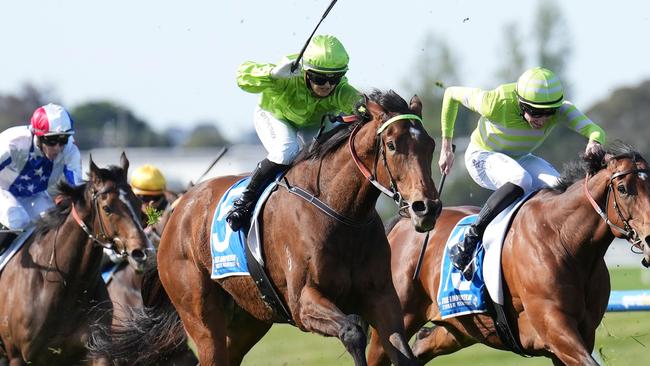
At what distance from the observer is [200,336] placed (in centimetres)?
772

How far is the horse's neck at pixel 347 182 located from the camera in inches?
261

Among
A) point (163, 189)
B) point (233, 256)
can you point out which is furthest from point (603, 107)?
point (233, 256)

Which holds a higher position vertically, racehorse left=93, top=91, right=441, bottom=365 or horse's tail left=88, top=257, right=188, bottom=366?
racehorse left=93, top=91, right=441, bottom=365

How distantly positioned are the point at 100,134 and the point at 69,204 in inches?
2565

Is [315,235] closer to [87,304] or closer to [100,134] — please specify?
[87,304]

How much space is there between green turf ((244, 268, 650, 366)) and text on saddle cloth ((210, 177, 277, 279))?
2.69 m

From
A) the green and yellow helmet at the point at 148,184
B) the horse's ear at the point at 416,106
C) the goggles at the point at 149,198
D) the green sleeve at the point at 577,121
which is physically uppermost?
the horse's ear at the point at 416,106

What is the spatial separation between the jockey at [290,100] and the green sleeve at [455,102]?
89 centimetres

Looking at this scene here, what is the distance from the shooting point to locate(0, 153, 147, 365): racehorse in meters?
8.62

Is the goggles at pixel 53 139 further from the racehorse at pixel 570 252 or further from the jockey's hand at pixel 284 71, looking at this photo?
the racehorse at pixel 570 252

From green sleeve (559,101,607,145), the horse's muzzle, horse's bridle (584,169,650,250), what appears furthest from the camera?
green sleeve (559,101,607,145)

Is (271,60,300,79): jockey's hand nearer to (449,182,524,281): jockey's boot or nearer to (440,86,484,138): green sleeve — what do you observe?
(440,86,484,138): green sleeve

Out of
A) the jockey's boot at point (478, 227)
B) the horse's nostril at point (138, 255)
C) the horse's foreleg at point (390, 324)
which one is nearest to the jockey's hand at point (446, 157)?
the jockey's boot at point (478, 227)

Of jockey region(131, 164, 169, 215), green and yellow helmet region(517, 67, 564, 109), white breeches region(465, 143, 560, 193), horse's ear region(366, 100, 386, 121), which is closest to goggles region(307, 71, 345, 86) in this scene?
horse's ear region(366, 100, 386, 121)
